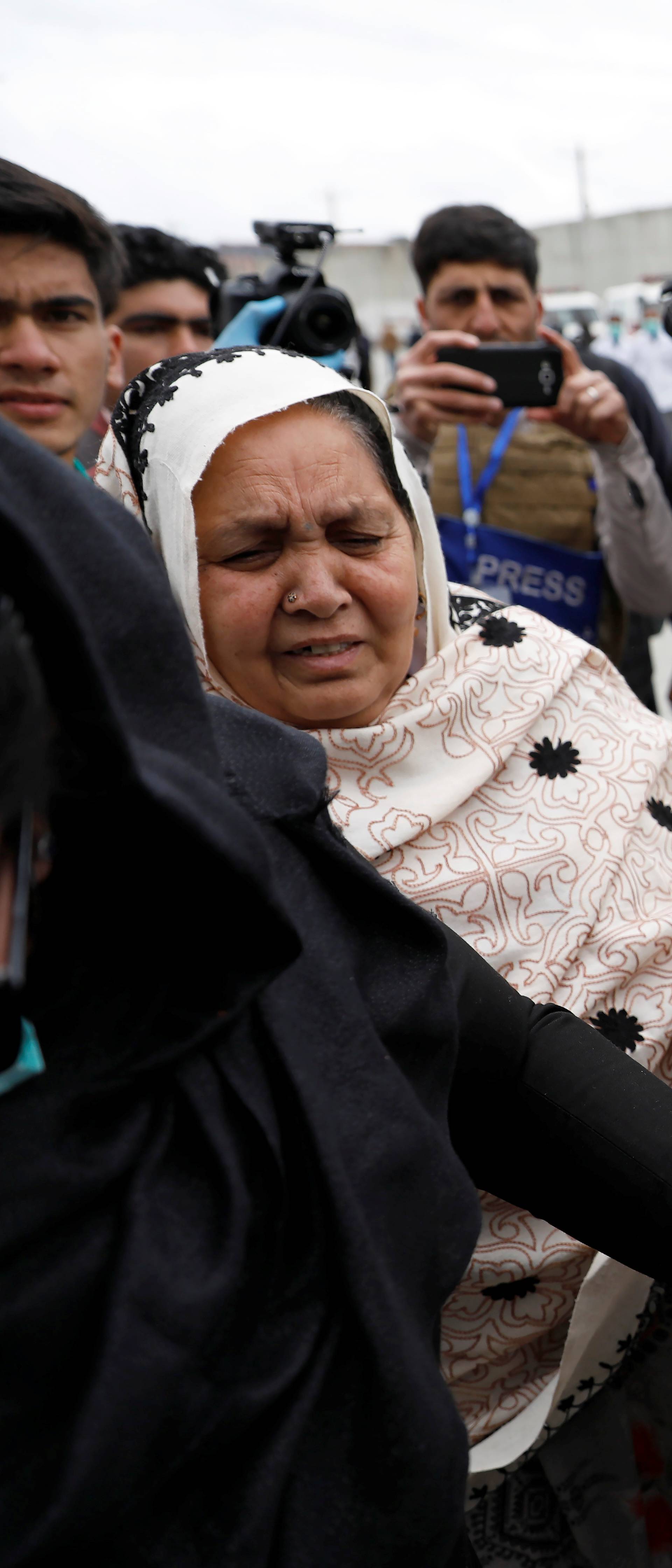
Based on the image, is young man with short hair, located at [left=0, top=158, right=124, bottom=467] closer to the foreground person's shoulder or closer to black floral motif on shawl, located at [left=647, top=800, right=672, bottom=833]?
black floral motif on shawl, located at [left=647, top=800, right=672, bottom=833]

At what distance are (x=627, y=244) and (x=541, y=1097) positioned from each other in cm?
2142

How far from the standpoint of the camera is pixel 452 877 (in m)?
1.18

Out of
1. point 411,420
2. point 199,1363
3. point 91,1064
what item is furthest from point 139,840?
point 411,420

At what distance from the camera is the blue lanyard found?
2105mm

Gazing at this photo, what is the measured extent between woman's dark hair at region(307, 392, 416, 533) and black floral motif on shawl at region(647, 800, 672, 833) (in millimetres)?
431

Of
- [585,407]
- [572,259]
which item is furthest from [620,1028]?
[572,259]

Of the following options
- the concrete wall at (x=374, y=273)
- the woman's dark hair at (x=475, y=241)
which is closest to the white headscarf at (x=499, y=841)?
the woman's dark hair at (x=475, y=241)

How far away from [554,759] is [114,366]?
56.1 inches

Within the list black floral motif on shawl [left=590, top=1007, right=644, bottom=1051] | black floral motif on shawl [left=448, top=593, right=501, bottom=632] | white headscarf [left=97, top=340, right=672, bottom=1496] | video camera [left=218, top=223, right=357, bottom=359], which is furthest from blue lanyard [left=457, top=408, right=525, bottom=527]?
black floral motif on shawl [left=590, top=1007, right=644, bottom=1051]

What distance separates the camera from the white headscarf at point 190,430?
1.13 meters

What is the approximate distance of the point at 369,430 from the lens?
1.23 m

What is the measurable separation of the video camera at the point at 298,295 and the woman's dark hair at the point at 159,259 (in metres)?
0.58

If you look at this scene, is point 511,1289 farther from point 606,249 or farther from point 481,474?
point 606,249

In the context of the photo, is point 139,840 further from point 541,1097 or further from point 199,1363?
point 541,1097
